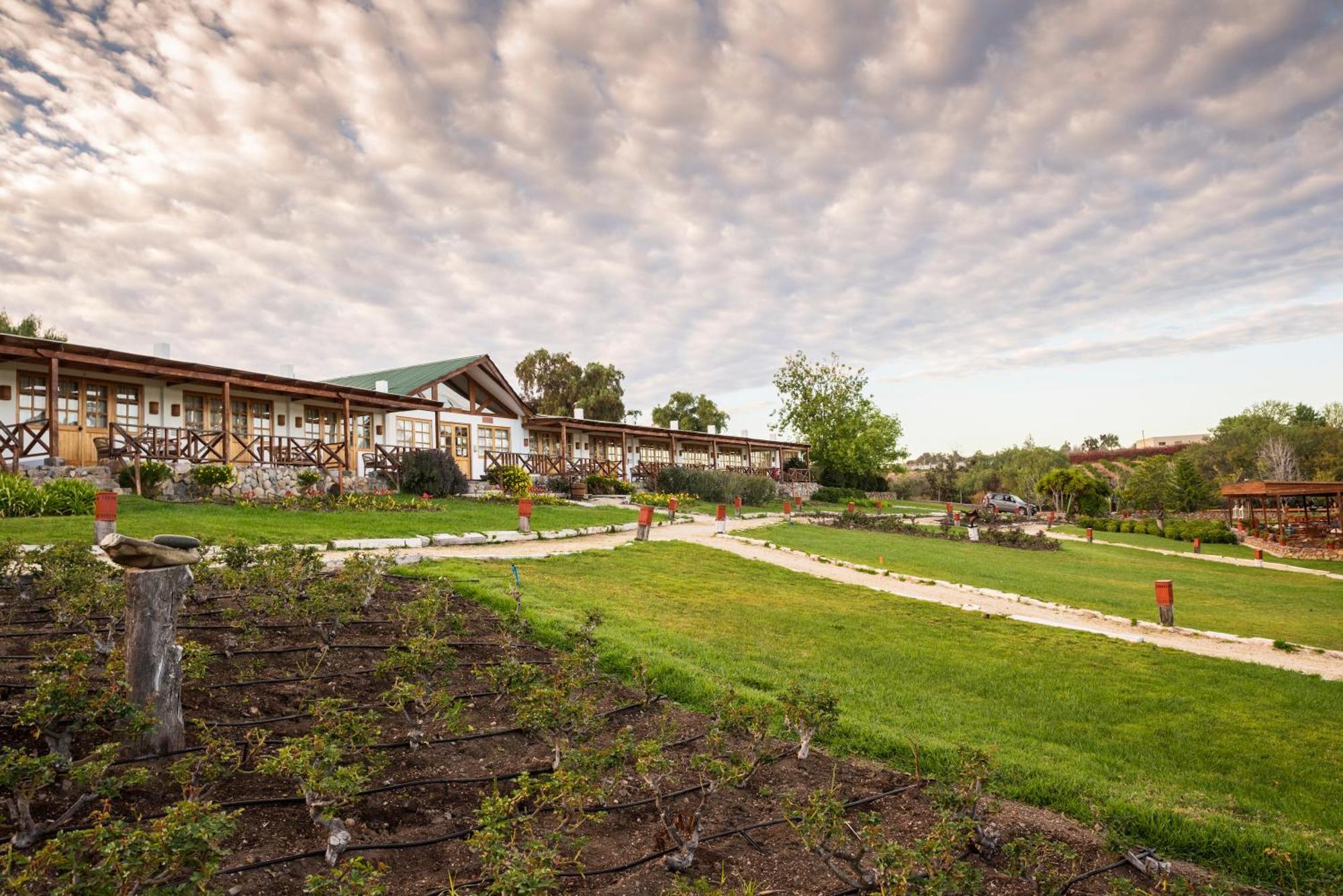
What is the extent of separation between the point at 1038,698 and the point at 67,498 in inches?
682

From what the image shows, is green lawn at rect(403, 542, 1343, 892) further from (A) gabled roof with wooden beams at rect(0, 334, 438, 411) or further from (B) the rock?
(A) gabled roof with wooden beams at rect(0, 334, 438, 411)

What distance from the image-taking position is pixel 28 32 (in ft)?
29.7

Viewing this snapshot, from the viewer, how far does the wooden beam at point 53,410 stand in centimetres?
1663

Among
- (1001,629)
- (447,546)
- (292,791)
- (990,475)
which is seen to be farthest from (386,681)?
(990,475)

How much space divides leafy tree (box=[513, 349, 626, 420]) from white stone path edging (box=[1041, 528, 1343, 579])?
34.3 metres

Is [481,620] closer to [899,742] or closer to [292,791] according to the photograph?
[292,791]

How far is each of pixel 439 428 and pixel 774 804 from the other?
2692 centimetres

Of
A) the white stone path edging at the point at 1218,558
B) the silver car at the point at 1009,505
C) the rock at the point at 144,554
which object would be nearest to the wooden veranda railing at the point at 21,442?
the rock at the point at 144,554

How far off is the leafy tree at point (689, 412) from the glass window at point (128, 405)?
45.2 meters

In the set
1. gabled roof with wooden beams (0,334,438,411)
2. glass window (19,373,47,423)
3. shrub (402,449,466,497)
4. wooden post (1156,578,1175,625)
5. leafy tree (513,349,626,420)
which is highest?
leafy tree (513,349,626,420)

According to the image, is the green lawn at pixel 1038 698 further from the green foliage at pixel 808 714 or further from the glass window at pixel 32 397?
the glass window at pixel 32 397

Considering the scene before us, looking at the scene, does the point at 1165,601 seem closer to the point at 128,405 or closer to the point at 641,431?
the point at 128,405

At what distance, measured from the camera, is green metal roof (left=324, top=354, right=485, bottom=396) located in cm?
2862

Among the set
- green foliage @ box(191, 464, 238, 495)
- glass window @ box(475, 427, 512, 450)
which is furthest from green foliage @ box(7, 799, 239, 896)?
glass window @ box(475, 427, 512, 450)
